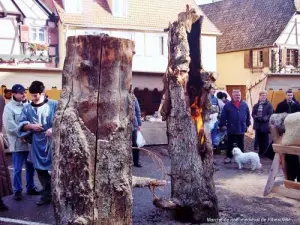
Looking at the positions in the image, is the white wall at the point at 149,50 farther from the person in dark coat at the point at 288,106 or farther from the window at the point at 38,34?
the person in dark coat at the point at 288,106

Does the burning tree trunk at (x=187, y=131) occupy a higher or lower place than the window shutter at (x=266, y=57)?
lower

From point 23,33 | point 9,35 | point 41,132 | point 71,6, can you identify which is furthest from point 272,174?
point 71,6

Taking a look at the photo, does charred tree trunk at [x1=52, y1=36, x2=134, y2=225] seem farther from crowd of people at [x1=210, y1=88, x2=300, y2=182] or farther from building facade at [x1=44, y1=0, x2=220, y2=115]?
building facade at [x1=44, y1=0, x2=220, y2=115]

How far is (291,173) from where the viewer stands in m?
7.30

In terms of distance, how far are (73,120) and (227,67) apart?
30588 millimetres

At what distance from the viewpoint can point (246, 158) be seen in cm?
977

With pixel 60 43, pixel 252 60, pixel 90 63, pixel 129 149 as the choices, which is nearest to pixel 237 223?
pixel 129 149

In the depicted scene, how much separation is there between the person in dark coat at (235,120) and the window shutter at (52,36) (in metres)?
15.9

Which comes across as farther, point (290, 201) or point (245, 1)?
point (245, 1)

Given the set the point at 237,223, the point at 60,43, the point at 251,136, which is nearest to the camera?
the point at 237,223

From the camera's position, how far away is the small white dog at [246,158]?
971cm

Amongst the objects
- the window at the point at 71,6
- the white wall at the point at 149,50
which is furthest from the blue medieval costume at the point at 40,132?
the white wall at the point at 149,50

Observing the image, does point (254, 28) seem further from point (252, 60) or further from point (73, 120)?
point (73, 120)

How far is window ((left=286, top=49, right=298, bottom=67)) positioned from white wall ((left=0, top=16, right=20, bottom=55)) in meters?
17.2
